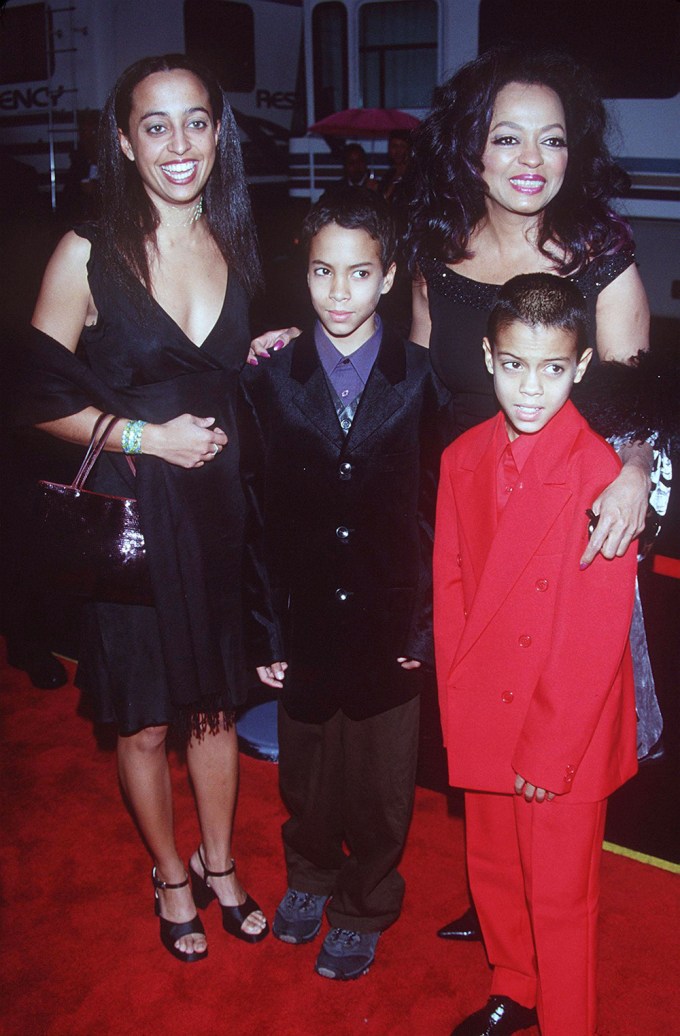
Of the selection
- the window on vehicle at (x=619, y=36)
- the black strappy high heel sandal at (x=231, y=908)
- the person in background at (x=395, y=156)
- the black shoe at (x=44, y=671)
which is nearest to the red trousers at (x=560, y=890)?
the black strappy high heel sandal at (x=231, y=908)

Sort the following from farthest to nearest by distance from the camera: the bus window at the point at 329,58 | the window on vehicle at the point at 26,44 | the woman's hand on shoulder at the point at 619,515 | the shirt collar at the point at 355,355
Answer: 1. the window on vehicle at the point at 26,44
2. the bus window at the point at 329,58
3. the shirt collar at the point at 355,355
4. the woman's hand on shoulder at the point at 619,515

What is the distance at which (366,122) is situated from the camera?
777 cm

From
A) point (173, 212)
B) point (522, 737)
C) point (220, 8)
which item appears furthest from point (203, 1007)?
point (220, 8)

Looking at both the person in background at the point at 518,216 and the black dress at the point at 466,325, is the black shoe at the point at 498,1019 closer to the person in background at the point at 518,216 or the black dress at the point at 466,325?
the person in background at the point at 518,216

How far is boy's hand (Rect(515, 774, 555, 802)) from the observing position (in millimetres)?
1691

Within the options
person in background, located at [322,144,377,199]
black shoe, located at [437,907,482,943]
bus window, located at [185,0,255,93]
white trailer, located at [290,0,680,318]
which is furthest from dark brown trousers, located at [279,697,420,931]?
bus window, located at [185,0,255,93]

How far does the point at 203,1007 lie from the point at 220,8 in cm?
959

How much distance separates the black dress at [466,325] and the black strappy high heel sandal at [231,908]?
133cm

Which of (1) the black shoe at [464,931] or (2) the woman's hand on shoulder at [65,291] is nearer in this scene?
(2) the woman's hand on shoulder at [65,291]

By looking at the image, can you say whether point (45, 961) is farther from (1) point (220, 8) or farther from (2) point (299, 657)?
(1) point (220, 8)

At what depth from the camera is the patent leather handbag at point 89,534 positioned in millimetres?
1930

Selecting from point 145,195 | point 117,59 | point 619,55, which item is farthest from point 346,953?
point 117,59

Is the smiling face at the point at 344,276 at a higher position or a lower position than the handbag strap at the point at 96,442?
higher

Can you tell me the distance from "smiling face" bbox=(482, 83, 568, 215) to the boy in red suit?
1.04ft
